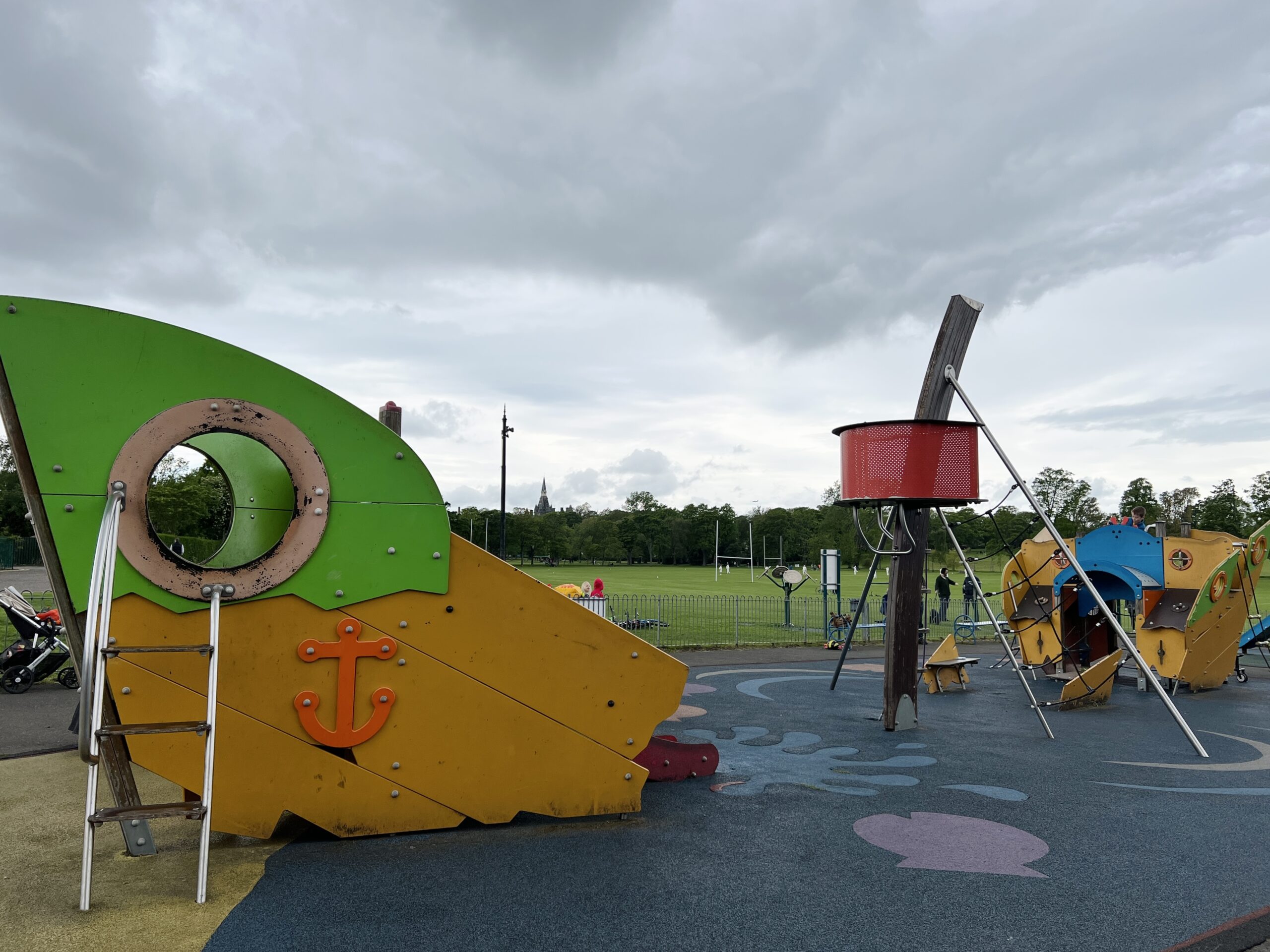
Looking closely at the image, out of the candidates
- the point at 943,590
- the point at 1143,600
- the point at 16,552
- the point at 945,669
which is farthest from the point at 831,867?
the point at 16,552

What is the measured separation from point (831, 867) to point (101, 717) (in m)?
3.92

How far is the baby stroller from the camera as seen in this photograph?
1059cm

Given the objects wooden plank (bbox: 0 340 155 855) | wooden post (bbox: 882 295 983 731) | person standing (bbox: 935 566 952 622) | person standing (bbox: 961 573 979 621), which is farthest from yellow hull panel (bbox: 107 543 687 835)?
person standing (bbox: 935 566 952 622)

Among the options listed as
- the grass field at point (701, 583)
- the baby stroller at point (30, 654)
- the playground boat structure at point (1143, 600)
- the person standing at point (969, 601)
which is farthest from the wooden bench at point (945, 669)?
the grass field at point (701, 583)

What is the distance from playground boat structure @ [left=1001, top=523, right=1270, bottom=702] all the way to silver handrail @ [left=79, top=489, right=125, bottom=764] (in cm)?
1083

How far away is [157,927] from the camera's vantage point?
12.7 ft

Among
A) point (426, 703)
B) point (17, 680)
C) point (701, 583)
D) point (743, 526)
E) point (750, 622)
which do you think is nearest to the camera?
point (426, 703)

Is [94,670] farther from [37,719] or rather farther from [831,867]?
[37,719]

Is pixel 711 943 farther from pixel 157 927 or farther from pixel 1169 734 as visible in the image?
pixel 1169 734

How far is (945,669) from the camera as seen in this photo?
40.3ft

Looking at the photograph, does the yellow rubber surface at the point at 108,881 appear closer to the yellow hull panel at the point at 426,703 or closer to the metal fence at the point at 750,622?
the yellow hull panel at the point at 426,703

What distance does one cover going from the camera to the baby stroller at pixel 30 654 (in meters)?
10.6

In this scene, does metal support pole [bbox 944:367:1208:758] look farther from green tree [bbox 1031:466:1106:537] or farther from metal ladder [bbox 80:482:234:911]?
green tree [bbox 1031:466:1106:537]

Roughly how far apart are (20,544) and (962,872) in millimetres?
63857
